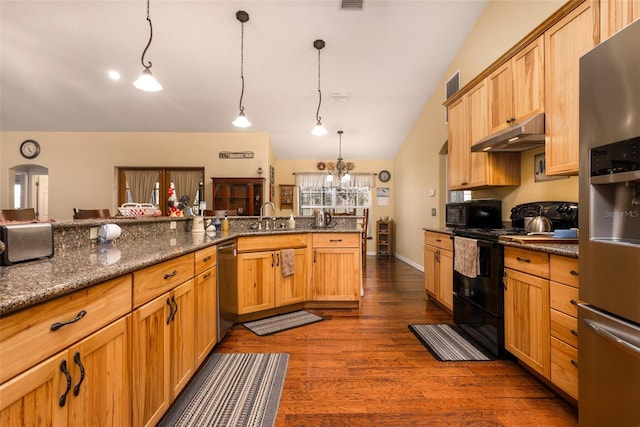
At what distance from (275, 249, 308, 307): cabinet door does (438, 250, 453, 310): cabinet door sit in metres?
1.45

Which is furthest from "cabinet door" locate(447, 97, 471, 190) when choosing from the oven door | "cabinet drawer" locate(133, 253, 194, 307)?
"cabinet drawer" locate(133, 253, 194, 307)

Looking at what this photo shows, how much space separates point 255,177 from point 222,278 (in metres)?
3.69

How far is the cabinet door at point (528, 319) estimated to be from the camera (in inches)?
66.0

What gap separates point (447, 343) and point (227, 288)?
6.13 ft

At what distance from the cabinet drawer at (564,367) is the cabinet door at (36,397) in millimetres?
2176

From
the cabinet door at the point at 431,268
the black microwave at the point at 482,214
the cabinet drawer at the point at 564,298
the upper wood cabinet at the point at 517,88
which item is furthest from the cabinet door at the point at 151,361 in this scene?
the black microwave at the point at 482,214

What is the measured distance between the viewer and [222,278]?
2.26 metres

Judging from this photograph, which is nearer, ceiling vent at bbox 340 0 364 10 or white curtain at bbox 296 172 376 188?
ceiling vent at bbox 340 0 364 10

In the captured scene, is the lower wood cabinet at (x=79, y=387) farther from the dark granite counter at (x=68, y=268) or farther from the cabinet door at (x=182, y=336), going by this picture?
the cabinet door at (x=182, y=336)

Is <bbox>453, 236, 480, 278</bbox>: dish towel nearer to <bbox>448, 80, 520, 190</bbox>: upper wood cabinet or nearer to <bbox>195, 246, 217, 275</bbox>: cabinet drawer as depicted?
<bbox>448, 80, 520, 190</bbox>: upper wood cabinet

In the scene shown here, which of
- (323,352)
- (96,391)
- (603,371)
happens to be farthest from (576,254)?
(96,391)

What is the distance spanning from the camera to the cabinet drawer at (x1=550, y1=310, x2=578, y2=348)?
1486mm

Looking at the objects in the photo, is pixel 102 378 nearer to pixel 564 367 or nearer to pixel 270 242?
pixel 270 242

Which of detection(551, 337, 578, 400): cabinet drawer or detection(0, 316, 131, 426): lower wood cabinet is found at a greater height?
detection(0, 316, 131, 426): lower wood cabinet
